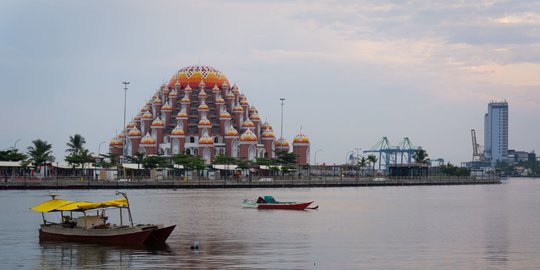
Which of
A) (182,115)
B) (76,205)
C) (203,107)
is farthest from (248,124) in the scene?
(76,205)

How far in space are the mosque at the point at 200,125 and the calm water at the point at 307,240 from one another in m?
83.6

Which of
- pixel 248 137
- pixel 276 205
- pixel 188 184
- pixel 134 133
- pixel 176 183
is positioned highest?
pixel 134 133

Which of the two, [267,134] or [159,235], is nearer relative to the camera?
[159,235]

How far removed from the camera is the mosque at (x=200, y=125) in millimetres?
182000

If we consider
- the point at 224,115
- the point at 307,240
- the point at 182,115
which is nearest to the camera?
the point at 307,240

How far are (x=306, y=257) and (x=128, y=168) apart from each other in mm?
111368

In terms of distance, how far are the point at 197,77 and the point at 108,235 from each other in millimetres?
144017

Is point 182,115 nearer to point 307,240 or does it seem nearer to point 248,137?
point 248,137

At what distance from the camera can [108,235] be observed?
52.1 meters

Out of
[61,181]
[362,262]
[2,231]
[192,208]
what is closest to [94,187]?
[61,181]

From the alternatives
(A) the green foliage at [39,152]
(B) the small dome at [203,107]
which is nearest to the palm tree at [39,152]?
(A) the green foliage at [39,152]

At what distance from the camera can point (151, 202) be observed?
10281cm

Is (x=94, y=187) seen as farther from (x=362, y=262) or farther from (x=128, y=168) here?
(x=362, y=262)

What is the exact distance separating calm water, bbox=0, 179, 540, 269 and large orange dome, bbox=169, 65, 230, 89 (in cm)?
9751
